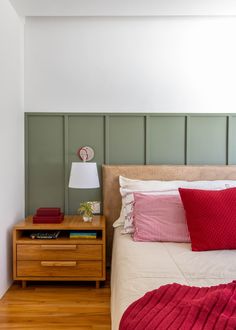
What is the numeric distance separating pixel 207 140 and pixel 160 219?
1.17 metres

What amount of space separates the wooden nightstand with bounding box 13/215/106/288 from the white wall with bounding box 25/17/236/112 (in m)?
1.26

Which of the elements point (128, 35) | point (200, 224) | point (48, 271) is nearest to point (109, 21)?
point (128, 35)

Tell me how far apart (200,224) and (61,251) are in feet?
4.13

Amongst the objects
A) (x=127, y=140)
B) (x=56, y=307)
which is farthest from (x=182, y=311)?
(x=127, y=140)

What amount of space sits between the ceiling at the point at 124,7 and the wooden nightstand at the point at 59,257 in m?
2.04

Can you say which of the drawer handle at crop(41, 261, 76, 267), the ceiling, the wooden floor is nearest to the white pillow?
the drawer handle at crop(41, 261, 76, 267)

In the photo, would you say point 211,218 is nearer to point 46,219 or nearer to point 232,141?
point 232,141

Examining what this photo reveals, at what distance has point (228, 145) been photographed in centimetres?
318

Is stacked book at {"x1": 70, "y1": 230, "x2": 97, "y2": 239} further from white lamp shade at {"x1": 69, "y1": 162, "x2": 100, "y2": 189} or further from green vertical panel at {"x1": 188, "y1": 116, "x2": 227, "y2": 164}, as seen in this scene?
green vertical panel at {"x1": 188, "y1": 116, "x2": 227, "y2": 164}

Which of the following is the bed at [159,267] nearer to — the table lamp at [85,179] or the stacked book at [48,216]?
the table lamp at [85,179]

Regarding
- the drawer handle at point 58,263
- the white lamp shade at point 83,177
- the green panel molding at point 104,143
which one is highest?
the green panel molding at point 104,143

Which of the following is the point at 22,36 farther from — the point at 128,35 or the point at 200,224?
the point at 200,224

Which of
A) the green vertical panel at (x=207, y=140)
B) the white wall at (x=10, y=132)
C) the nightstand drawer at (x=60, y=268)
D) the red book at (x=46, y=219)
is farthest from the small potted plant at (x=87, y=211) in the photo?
the green vertical panel at (x=207, y=140)

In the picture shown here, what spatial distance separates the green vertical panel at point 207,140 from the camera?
10.5 ft
